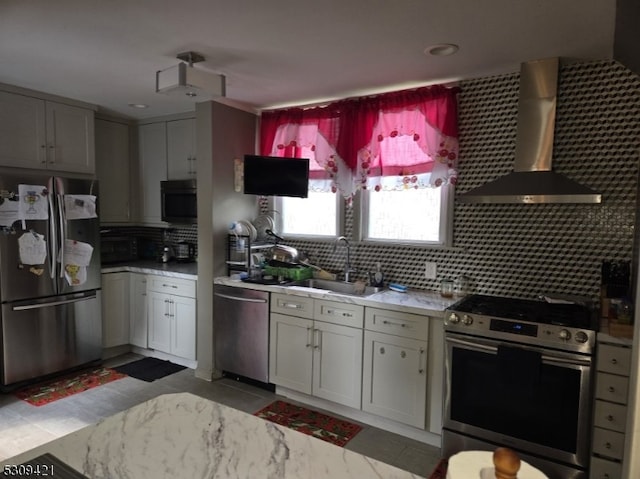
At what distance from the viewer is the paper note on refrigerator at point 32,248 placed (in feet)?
10.7

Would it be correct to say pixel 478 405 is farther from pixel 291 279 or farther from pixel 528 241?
pixel 291 279

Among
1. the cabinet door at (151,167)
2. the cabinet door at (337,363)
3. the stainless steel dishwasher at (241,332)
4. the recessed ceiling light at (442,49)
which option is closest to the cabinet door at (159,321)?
the stainless steel dishwasher at (241,332)

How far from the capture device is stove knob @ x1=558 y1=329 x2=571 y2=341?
213 cm

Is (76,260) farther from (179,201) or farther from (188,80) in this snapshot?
(188,80)

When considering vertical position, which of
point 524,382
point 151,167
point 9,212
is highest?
point 151,167

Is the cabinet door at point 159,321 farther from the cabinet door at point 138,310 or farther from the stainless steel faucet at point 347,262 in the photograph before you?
the stainless steel faucet at point 347,262

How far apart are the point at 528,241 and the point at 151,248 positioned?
398cm

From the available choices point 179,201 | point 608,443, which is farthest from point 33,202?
point 608,443

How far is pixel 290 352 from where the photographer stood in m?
3.23

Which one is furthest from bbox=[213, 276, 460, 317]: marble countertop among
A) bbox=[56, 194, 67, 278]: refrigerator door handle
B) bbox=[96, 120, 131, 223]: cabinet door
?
bbox=[96, 120, 131, 223]: cabinet door

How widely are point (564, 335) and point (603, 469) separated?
28.3 inches

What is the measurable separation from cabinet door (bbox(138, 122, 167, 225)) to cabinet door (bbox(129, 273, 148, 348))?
2.27 ft

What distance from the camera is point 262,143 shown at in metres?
3.93

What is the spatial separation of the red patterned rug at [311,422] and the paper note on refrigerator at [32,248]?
7.20ft
